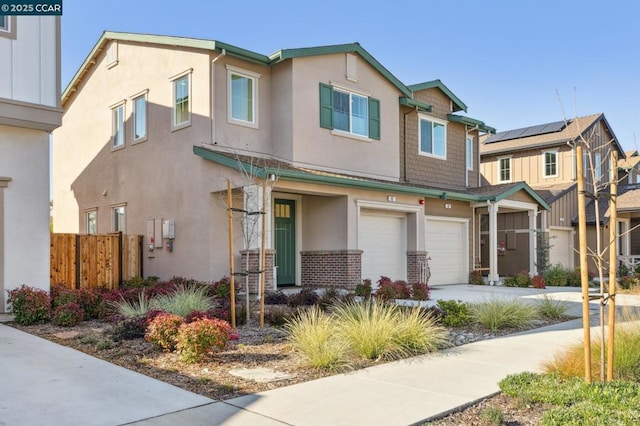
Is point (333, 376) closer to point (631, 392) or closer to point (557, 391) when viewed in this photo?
point (557, 391)

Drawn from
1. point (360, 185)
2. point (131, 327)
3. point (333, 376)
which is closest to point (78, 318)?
point (131, 327)

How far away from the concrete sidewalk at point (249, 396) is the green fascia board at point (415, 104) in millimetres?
12779

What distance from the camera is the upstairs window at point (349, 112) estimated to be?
16.0 meters

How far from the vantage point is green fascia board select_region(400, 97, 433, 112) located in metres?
18.8

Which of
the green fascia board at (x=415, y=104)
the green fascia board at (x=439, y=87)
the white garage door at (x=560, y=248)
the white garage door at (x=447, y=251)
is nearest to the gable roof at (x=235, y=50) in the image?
the green fascia board at (x=415, y=104)

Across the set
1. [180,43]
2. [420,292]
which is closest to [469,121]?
[420,292]

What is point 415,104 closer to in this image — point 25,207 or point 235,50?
point 235,50

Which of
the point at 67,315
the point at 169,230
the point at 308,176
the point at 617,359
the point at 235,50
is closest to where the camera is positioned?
the point at 617,359

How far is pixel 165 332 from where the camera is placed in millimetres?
7285

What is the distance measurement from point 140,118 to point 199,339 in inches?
473

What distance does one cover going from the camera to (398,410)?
16.4ft

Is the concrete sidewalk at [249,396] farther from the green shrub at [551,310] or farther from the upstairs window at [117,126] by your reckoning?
the upstairs window at [117,126]

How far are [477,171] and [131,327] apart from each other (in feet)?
58.8

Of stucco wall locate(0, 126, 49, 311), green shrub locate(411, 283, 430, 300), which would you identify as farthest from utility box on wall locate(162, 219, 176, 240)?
green shrub locate(411, 283, 430, 300)
